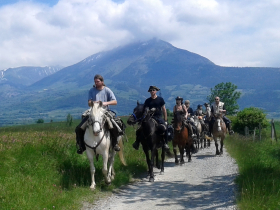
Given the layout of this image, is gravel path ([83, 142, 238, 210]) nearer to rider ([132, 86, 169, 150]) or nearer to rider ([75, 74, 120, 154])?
rider ([75, 74, 120, 154])

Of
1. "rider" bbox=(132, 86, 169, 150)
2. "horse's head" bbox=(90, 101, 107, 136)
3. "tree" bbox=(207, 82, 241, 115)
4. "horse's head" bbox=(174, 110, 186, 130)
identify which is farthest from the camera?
"tree" bbox=(207, 82, 241, 115)

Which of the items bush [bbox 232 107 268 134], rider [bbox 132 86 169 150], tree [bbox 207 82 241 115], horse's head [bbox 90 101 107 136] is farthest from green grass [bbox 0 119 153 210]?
tree [bbox 207 82 241 115]

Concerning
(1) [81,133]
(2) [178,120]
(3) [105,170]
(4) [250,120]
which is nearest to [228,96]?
(4) [250,120]

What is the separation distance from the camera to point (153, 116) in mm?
11422

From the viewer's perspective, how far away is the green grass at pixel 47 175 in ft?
23.4

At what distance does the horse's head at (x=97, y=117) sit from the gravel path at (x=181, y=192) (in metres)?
1.72

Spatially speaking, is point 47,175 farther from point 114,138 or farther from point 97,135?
point 114,138

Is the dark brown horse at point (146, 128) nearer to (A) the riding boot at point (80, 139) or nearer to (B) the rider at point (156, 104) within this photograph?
(B) the rider at point (156, 104)

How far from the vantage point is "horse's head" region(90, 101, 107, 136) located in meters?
8.52

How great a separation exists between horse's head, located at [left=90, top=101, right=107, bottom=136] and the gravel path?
5.63 feet

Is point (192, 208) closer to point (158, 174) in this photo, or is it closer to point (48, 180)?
point (48, 180)

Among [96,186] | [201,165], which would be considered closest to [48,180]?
[96,186]

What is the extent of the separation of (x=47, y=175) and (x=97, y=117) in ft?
6.26

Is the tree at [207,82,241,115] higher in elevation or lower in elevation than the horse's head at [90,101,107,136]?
higher
